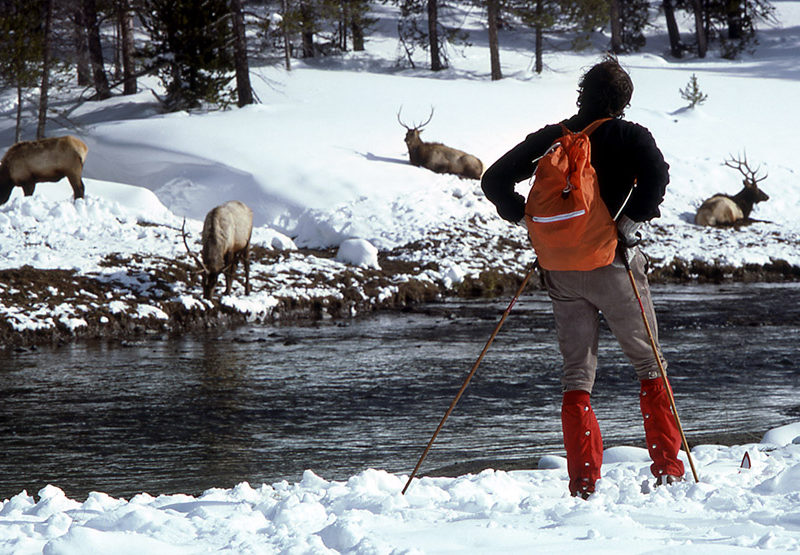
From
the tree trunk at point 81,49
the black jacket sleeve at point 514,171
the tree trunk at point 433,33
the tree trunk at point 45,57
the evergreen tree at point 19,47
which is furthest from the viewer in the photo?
the tree trunk at point 433,33

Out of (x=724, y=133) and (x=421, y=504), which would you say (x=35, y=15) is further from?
(x=421, y=504)

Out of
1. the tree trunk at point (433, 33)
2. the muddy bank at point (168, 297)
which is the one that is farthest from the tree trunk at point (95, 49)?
the muddy bank at point (168, 297)

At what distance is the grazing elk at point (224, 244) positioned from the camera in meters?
12.4

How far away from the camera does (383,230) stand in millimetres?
17906

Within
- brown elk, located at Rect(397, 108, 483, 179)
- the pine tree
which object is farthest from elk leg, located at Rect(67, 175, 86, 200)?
the pine tree

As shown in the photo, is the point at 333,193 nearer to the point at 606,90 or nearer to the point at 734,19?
the point at 606,90

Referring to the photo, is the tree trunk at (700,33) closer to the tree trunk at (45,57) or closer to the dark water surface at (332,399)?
the tree trunk at (45,57)

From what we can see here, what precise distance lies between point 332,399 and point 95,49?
24810mm

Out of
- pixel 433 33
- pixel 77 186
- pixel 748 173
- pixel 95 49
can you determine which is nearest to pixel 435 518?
pixel 77 186

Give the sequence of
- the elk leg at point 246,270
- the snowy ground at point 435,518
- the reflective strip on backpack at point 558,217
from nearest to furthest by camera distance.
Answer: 1. the snowy ground at point 435,518
2. the reflective strip on backpack at point 558,217
3. the elk leg at point 246,270

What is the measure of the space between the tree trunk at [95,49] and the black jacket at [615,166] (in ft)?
85.9

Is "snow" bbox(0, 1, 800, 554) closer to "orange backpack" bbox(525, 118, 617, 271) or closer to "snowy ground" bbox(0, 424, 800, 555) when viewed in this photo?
Result: "snowy ground" bbox(0, 424, 800, 555)

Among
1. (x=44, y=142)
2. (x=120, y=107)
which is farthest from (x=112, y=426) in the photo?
(x=120, y=107)

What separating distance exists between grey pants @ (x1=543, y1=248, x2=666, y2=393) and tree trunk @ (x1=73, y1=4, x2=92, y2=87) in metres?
24.9
